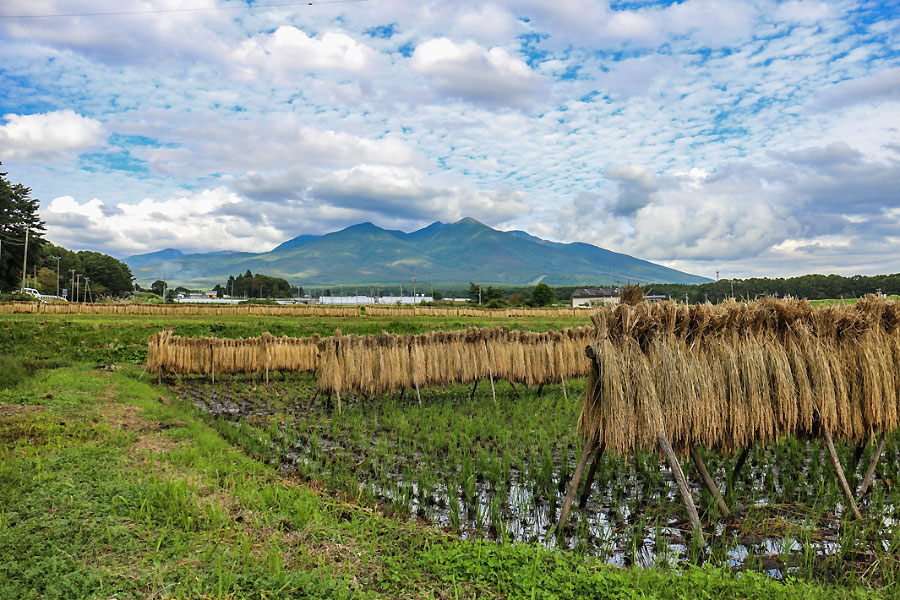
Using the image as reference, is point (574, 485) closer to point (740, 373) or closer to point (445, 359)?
point (740, 373)

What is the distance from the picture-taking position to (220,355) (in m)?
21.1

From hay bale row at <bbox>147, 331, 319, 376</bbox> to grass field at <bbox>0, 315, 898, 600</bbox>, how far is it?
25.6 feet

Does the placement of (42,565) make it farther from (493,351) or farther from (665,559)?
(493,351)

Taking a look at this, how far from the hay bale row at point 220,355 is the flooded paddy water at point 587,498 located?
7.73 m

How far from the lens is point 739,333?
23.1 feet

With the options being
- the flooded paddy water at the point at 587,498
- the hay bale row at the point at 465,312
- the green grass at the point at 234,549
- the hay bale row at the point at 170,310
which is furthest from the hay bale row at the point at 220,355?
the hay bale row at the point at 465,312

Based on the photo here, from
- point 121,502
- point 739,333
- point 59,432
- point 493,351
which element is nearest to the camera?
point 121,502

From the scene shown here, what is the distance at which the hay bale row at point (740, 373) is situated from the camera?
6266 mm

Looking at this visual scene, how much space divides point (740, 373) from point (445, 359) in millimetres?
10269

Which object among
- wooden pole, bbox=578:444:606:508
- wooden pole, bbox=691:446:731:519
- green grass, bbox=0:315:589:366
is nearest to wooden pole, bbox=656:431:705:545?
wooden pole, bbox=691:446:731:519

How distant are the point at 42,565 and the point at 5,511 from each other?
176 centimetres

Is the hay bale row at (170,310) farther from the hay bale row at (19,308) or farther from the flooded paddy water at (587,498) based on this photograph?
the flooded paddy water at (587,498)

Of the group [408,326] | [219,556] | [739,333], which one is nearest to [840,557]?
[739,333]

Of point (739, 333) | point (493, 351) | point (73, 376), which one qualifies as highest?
point (739, 333)
